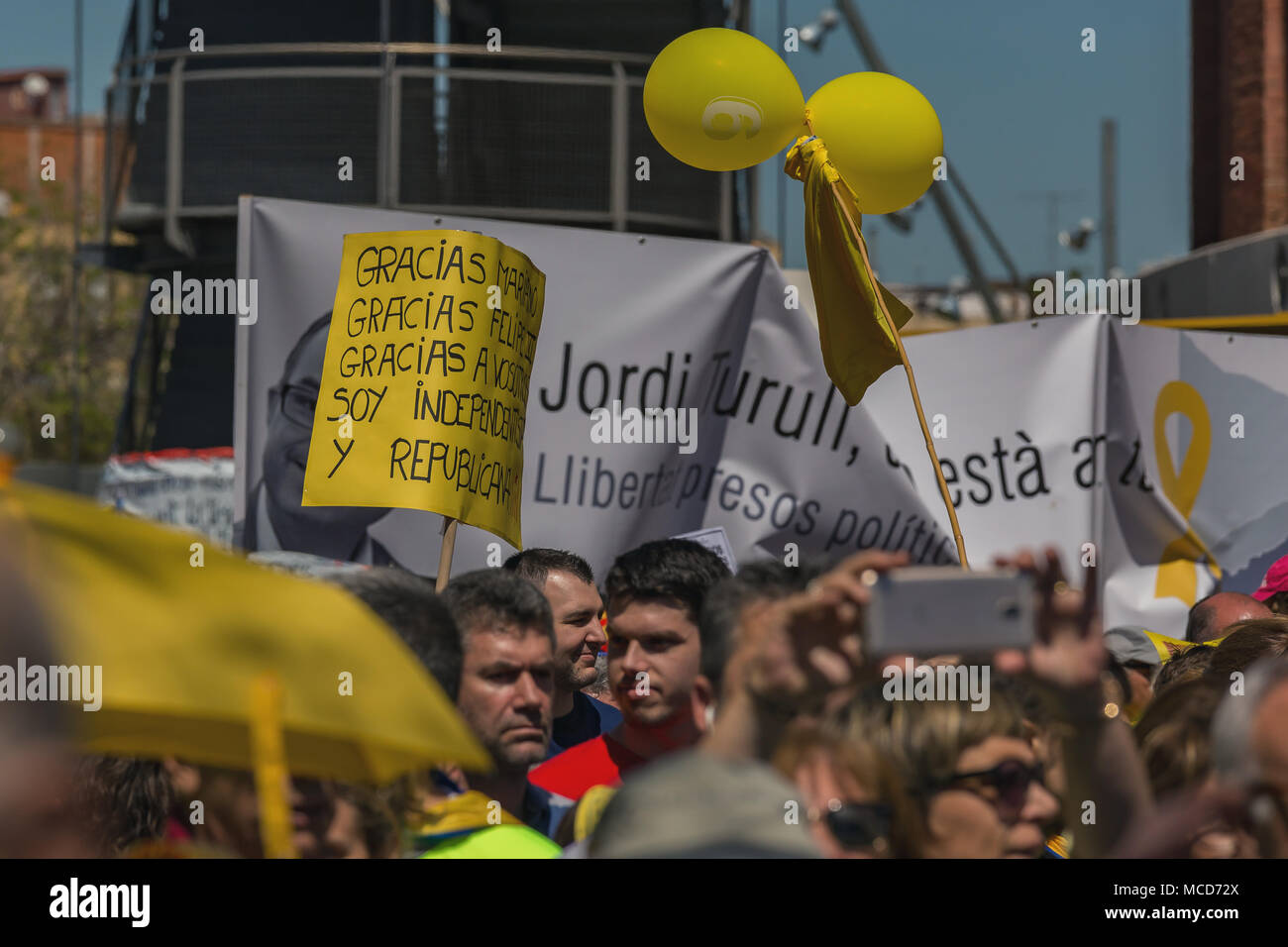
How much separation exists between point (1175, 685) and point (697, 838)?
1.85 meters

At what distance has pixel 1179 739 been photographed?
9.60ft

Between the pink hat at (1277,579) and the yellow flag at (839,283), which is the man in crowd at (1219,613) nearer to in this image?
the pink hat at (1277,579)

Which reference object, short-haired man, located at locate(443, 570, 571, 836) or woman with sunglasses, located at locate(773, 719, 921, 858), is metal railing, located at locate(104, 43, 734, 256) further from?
woman with sunglasses, located at locate(773, 719, 921, 858)

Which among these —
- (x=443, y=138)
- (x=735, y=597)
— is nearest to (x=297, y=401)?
(x=735, y=597)

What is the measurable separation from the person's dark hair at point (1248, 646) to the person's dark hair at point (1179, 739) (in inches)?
29.1

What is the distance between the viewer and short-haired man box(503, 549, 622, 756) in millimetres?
4770

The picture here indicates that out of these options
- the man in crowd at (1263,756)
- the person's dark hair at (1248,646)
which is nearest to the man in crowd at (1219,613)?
the person's dark hair at (1248,646)

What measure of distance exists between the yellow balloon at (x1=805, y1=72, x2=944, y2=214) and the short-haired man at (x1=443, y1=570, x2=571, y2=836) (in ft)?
5.99

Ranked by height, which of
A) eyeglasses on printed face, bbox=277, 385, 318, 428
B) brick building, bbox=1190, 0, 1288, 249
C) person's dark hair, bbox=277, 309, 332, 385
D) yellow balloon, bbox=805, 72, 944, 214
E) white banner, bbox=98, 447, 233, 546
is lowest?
white banner, bbox=98, 447, 233, 546

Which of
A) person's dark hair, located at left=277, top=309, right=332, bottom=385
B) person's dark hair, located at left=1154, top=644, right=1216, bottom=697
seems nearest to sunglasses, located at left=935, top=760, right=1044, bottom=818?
person's dark hair, located at left=1154, top=644, right=1216, bottom=697

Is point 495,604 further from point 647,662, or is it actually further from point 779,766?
point 779,766

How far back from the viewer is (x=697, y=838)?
5.81 ft

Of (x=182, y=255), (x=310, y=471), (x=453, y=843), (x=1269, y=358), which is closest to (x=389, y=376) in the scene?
(x=310, y=471)
